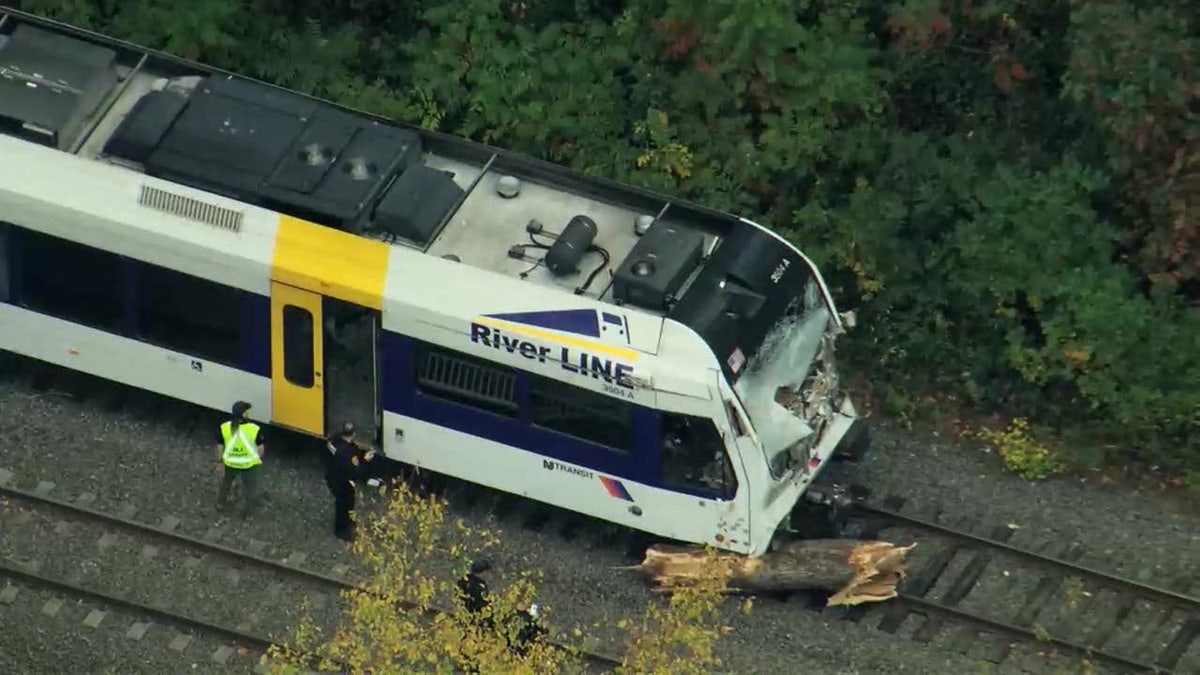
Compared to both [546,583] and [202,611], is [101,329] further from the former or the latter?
[546,583]

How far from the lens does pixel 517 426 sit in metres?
18.2

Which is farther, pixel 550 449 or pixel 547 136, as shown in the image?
pixel 547 136

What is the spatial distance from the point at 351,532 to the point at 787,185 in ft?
20.0

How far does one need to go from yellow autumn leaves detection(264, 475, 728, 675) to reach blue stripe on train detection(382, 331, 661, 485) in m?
0.83

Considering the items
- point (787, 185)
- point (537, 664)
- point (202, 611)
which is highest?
point (787, 185)

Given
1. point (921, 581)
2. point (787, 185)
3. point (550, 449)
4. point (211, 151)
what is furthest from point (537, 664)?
point (787, 185)

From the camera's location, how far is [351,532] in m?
18.9

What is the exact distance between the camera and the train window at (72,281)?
745 inches

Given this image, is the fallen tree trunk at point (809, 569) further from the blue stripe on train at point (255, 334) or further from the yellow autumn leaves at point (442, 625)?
the blue stripe on train at point (255, 334)

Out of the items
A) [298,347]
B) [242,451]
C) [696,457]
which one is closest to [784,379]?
[696,457]

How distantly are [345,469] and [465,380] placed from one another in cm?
134

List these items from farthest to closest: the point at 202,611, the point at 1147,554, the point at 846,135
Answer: the point at 846,135
the point at 1147,554
the point at 202,611

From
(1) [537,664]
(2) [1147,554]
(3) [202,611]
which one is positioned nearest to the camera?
(1) [537,664]

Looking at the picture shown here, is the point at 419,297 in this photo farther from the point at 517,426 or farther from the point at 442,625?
the point at 442,625
